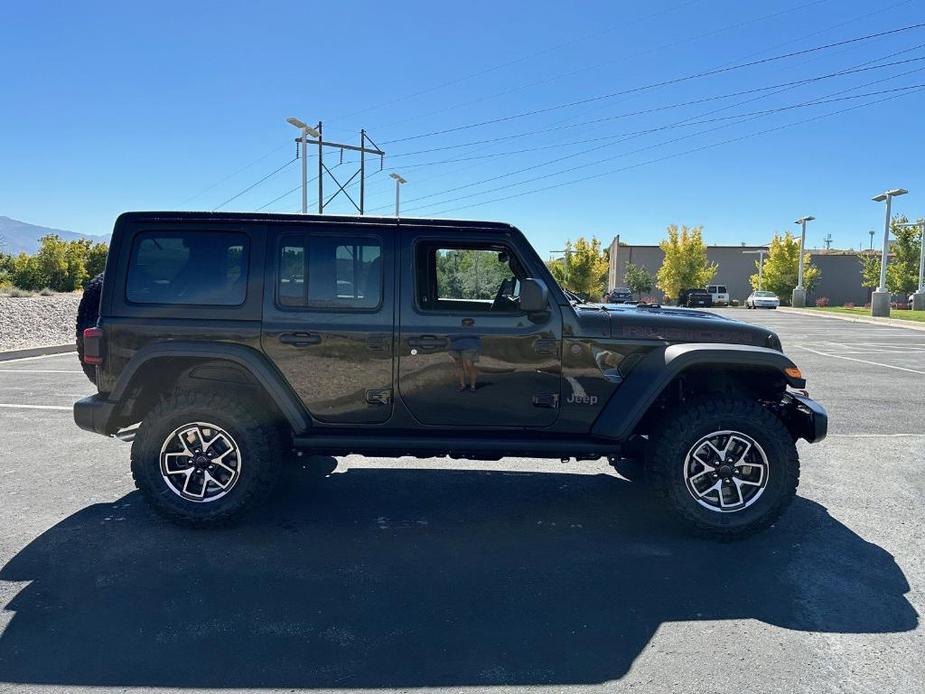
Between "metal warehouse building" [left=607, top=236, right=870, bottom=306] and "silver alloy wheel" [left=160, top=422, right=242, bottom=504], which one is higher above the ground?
"metal warehouse building" [left=607, top=236, right=870, bottom=306]

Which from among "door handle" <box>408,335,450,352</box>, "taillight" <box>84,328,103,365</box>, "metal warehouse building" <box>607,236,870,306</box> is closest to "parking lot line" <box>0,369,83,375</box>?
"taillight" <box>84,328,103,365</box>

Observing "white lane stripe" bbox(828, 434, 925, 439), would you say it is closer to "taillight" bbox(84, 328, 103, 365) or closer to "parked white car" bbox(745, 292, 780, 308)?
"taillight" bbox(84, 328, 103, 365)

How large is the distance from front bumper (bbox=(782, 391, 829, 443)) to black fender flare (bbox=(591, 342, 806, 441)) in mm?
208

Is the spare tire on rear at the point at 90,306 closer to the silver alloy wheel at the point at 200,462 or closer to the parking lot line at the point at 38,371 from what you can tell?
the silver alloy wheel at the point at 200,462

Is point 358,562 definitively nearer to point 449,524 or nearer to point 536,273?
point 449,524

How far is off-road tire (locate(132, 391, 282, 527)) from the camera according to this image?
13.4 feet

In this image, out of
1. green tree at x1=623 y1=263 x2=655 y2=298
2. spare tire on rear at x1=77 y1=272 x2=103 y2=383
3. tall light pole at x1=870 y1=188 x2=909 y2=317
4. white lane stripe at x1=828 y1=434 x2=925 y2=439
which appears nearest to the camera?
spare tire on rear at x1=77 y1=272 x2=103 y2=383

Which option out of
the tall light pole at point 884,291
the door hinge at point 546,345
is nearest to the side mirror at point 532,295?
the door hinge at point 546,345

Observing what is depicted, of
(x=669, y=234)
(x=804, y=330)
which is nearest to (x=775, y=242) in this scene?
(x=669, y=234)

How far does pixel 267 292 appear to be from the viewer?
415 centimetres

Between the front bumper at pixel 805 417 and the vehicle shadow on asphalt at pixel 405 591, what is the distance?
656 mm

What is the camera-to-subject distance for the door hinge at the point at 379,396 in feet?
13.6

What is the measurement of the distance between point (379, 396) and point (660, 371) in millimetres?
1818

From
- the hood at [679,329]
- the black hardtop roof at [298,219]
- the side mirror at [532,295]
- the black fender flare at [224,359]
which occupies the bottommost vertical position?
the black fender flare at [224,359]
